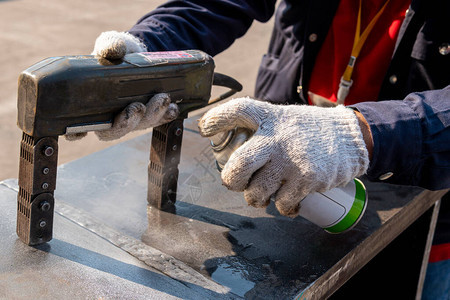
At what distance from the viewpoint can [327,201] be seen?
1.12 metres

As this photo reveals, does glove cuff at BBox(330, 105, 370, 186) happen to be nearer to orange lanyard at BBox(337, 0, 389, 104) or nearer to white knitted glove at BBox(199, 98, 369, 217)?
white knitted glove at BBox(199, 98, 369, 217)

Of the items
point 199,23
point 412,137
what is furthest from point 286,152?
point 199,23

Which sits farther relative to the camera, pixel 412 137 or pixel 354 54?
pixel 354 54

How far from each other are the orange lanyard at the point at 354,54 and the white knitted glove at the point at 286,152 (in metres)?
0.50

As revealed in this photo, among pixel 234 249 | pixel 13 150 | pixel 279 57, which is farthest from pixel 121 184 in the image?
pixel 13 150

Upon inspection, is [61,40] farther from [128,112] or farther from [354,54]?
[128,112]

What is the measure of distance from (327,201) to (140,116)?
0.44 m

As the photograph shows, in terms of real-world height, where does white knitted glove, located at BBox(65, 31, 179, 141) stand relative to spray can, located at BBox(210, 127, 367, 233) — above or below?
above

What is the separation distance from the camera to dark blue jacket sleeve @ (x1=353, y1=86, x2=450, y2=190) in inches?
44.0

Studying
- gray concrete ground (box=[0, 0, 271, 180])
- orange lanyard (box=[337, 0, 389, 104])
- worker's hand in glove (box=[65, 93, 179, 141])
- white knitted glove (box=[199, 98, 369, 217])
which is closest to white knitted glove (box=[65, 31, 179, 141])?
worker's hand in glove (box=[65, 93, 179, 141])

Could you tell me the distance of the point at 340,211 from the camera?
3.78 feet

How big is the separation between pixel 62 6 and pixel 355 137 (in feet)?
16.3

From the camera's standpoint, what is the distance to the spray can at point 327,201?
1081 mm

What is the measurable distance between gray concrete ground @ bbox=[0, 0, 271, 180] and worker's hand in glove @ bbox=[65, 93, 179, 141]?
1998mm
